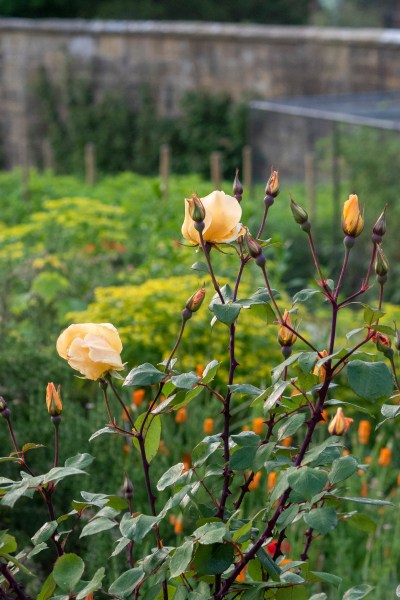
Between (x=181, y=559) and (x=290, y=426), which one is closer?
(x=181, y=559)

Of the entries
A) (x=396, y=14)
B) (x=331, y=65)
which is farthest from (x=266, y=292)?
(x=396, y=14)

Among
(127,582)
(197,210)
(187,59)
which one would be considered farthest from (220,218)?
(187,59)

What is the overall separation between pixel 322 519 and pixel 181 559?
0.20 m

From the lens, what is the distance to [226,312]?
162 centimetres

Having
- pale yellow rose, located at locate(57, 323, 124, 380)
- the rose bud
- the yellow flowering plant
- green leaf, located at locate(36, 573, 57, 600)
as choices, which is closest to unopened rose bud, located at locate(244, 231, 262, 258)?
the yellow flowering plant

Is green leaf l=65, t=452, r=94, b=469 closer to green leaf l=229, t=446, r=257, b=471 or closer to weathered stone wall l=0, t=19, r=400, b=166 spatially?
green leaf l=229, t=446, r=257, b=471

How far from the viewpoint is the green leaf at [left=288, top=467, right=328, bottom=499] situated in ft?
4.99

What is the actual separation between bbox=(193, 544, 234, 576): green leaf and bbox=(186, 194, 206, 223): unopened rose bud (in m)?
0.47

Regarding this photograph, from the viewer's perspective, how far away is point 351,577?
3490mm

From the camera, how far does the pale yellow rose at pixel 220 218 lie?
5.52ft

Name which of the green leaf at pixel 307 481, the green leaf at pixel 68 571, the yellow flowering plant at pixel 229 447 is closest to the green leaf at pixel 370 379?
the yellow flowering plant at pixel 229 447

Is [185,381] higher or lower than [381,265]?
lower

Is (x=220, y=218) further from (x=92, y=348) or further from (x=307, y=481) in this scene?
(x=307, y=481)

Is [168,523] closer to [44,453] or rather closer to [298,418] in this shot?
[44,453]
